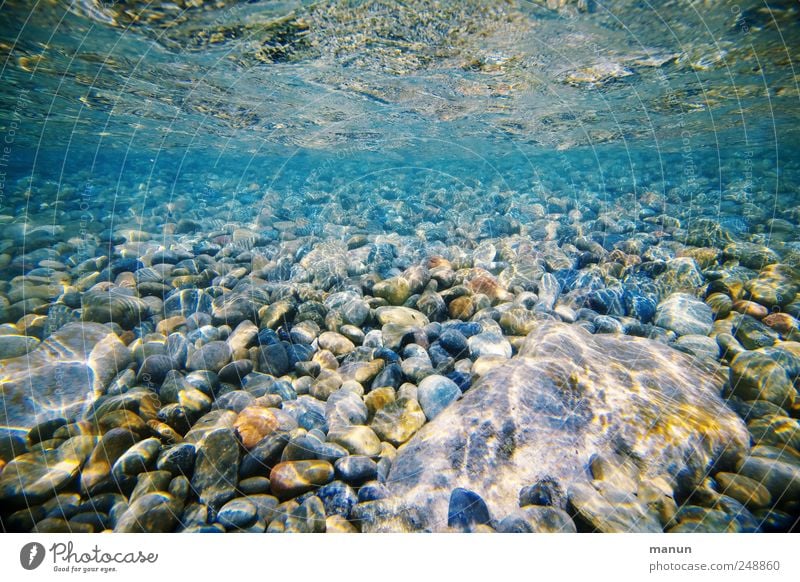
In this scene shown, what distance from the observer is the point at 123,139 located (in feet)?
79.4

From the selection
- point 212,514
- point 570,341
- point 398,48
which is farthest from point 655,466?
point 398,48

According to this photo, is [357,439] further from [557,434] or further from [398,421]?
[557,434]

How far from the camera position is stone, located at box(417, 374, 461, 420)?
304 centimetres

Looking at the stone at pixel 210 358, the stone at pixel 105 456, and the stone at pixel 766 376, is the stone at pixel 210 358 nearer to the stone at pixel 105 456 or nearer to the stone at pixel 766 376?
the stone at pixel 105 456

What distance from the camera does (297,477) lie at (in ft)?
7.75

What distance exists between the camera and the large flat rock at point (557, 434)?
2.34 metres

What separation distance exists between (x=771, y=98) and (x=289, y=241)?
71.4 feet

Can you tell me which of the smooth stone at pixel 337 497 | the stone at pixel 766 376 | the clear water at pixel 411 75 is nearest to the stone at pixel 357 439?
the smooth stone at pixel 337 497

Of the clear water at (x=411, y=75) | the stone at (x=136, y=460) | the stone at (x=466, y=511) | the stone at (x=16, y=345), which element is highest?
the clear water at (x=411, y=75)

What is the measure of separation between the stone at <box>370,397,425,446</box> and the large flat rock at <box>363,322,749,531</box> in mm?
117

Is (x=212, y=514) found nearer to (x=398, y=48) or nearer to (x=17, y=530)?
(x=17, y=530)

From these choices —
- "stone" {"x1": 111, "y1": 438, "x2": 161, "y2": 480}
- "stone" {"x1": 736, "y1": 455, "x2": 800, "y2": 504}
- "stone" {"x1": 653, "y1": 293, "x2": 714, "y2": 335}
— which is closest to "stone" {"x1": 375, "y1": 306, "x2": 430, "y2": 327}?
"stone" {"x1": 111, "y1": 438, "x2": 161, "y2": 480}
